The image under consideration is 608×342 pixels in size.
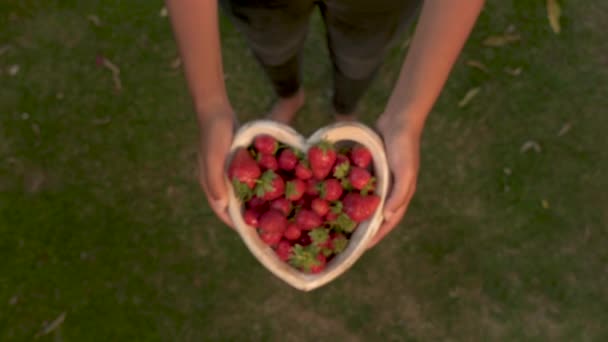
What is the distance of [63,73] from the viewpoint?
187cm

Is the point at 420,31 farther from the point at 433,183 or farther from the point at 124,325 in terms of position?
the point at 124,325

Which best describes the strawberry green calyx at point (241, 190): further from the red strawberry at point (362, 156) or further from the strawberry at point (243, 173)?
the red strawberry at point (362, 156)

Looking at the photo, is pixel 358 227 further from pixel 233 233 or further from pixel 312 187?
pixel 233 233

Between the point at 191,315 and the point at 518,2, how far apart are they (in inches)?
62.3

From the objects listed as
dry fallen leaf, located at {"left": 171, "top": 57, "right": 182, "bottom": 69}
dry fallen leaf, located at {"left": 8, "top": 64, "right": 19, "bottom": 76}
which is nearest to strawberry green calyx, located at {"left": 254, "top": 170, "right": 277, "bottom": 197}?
dry fallen leaf, located at {"left": 171, "top": 57, "right": 182, "bottom": 69}

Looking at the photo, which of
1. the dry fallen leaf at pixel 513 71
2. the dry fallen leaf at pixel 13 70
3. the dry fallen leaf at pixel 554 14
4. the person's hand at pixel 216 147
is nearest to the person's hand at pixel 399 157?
the person's hand at pixel 216 147

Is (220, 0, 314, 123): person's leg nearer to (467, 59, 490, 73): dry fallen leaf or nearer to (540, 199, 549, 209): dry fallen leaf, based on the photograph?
(467, 59, 490, 73): dry fallen leaf

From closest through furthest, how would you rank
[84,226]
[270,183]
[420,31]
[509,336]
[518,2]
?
[420,31]
[270,183]
[509,336]
[84,226]
[518,2]

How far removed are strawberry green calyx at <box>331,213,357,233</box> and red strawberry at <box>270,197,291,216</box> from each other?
0.10 metres

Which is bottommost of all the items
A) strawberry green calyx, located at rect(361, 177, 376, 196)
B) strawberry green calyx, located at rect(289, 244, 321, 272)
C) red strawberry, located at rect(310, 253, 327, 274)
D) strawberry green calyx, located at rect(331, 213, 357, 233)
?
red strawberry, located at rect(310, 253, 327, 274)

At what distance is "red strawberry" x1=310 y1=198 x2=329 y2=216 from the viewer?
1.05 m

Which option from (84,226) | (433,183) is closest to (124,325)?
(84,226)

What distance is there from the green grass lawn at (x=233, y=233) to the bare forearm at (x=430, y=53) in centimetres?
76

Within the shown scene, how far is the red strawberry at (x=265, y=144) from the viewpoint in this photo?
1.07 meters
